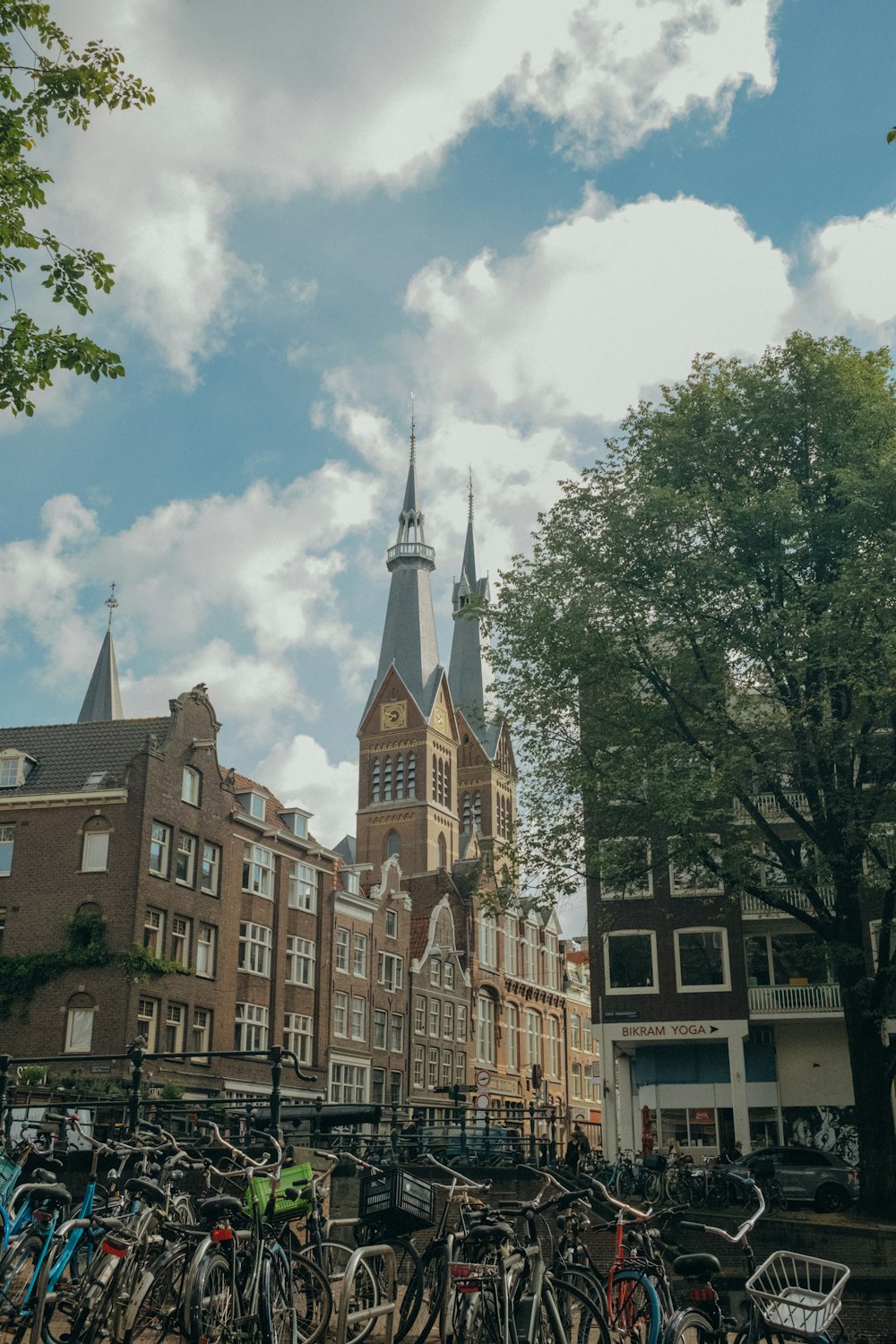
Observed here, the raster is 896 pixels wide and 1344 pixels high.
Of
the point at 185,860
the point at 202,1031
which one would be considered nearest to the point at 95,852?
the point at 185,860

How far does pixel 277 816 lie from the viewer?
49.3 meters

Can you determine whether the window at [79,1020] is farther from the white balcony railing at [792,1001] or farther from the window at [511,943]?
the window at [511,943]

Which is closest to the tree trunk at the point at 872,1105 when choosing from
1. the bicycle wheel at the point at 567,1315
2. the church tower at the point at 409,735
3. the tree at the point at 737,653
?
the tree at the point at 737,653

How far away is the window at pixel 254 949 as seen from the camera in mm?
44469

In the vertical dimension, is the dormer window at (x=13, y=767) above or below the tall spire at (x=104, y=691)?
below

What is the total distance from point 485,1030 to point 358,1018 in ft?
63.1

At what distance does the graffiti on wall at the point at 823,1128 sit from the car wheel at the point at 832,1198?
33.7 feet

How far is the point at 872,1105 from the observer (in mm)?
23922

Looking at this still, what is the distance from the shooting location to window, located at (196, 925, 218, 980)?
40.8 meters

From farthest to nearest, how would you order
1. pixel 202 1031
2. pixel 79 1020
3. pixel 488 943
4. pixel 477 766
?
pixel 477 766
pixel 488 943
pixel 202 1031
pixel 79 1020

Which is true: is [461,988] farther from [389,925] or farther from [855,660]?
[855,660]

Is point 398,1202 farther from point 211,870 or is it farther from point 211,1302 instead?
point 211,870

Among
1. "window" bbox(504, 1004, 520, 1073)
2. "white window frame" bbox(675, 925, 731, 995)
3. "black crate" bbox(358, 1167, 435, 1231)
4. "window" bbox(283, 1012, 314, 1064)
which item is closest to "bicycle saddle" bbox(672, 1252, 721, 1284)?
"black crate" bbox(358, 1167, 435, 1231)

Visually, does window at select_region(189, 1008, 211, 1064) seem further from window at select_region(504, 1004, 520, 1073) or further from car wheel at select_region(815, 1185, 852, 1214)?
window at select_region(504, 1004, 520, 1073)
